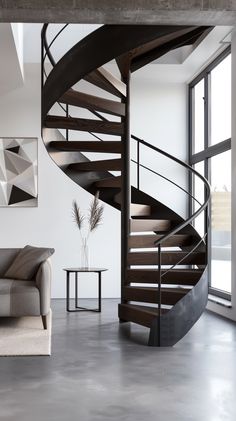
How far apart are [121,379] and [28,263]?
8.26 ft

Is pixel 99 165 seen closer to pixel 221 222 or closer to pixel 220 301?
pixel 221 222

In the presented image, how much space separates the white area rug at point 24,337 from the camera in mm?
4832

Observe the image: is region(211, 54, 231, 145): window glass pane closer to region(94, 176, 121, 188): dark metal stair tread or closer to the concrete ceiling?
region(94, 176, 121, 188): dark metal stair tread

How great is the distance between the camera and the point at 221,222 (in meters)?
7.32

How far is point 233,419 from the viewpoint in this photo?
314 centimetres

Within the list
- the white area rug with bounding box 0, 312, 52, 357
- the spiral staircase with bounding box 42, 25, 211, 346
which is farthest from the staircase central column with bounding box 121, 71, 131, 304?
the white area rug with bounding box 0, 312, 52, 357

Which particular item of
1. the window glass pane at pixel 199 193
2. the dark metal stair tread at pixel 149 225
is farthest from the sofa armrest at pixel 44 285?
the window glass pane at pixel 199 193

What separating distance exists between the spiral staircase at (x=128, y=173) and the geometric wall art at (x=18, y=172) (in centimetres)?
145

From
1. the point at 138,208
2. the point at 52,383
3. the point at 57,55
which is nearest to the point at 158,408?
the point at 52,383

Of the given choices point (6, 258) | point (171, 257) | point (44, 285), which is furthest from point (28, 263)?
point (171, 257)

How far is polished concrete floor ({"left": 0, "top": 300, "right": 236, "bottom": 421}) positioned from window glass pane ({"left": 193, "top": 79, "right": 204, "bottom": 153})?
354cm

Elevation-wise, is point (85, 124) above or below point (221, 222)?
above

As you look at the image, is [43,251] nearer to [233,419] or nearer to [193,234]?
[193,234]

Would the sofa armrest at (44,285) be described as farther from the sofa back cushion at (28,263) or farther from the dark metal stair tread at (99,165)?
the dark metal stair tread at (99,165)
